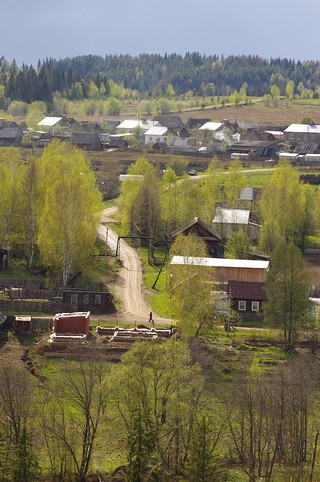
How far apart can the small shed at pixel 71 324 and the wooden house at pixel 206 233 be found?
57.6 ft

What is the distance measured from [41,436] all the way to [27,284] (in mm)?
22275

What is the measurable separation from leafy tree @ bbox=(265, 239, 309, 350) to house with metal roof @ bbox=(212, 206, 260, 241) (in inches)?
802

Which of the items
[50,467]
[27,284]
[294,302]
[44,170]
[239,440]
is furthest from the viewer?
[44,170]

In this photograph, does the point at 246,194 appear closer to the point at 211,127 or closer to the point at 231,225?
the point at 231,225

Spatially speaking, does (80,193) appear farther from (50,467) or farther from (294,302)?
(50,467)

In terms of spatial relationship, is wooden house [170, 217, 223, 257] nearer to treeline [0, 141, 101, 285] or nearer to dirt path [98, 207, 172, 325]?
dirt path [98, 207, 172, 325]

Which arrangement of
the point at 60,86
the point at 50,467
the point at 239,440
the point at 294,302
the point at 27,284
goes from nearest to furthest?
the point at 50,467 → the point at 239,440 → the point at 294,302 → the point at 27,284 → the point at 60,86

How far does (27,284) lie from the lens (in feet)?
187

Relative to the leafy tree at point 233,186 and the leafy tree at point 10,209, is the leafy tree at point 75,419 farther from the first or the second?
the leafy tree at point 233,186

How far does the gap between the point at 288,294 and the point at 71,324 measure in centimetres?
1050

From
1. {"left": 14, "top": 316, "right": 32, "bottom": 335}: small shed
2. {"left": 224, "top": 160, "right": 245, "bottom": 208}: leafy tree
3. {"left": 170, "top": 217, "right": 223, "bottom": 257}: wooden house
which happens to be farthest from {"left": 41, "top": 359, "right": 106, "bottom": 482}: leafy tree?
{"left": 224, "top": 160, "right": 245, "bottom": 208}: leafy tree

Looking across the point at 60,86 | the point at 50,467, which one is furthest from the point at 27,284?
the point at 60,86

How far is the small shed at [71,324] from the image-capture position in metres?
48.6

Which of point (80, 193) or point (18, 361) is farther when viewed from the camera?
point (80, 193)
